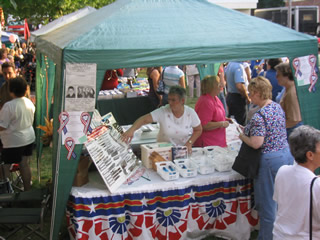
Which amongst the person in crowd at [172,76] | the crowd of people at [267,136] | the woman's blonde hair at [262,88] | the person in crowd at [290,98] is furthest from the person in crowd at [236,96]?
the woman's blonde hair at [262,88]

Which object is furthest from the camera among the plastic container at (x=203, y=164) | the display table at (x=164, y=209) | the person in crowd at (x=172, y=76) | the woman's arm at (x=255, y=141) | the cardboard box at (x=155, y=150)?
the person in crowd at (x=172, y=76)

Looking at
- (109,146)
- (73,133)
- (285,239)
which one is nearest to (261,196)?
(285,239)

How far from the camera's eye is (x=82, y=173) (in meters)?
3.41

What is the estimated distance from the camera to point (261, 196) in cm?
337

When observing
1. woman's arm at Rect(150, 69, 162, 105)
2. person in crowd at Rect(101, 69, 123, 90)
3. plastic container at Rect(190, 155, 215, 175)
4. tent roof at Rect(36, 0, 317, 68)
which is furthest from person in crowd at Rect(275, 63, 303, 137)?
person in crowd at Rect(101, 69, 123, 90)

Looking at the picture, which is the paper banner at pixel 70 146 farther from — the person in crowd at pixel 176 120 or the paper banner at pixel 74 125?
the person in crowd at pixel 176 120

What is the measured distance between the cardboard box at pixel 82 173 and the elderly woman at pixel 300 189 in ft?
6.02

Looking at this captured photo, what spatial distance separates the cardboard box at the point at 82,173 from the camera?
3.38m

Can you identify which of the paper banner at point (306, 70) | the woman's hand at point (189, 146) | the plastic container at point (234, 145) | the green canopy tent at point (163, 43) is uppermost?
the green canopy tent at point (163, 43)

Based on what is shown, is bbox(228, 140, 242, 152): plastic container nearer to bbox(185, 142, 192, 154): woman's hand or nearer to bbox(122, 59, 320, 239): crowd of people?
bbox(122, 59, 320, 239): crowd of people

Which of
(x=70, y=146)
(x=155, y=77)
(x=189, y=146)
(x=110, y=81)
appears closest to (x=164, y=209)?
(x=189, y=146)

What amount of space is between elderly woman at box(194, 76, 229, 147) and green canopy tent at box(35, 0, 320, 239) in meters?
0.74

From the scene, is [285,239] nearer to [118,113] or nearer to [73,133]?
[73,133]

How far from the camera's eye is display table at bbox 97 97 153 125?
7.69 meters
